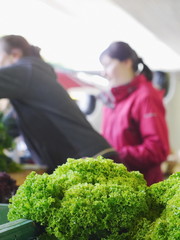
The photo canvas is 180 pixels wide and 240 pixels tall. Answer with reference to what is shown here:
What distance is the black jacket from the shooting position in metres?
2.10

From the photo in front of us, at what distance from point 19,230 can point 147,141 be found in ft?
5.81

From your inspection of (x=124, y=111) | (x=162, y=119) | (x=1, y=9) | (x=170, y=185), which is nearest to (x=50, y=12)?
(x=1, y=9)

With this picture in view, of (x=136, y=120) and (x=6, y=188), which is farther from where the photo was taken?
(x=136, y=120)

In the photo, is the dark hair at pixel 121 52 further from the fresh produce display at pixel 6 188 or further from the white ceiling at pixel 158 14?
the white ceiling at pixel 158 14

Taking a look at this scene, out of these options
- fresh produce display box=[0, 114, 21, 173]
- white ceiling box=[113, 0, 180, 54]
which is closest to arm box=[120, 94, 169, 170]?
fresh produce display box=[0, 114, 21, 173]

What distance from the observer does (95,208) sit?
862 millimetres

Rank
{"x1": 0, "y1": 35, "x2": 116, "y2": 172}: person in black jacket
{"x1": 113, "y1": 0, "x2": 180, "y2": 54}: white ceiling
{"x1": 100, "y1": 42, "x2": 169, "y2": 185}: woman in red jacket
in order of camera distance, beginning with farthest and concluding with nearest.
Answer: {"x1": 113, "y1": 0, "x2": 180, "y2": 54}: white ceiling, {"x1": 100, "y1": 42, "x2": 169, "y2": 185}: woman in red jacket, {"x1": 0, "y1": 35, "x2": 116, "y2": 172}: person in black jacket

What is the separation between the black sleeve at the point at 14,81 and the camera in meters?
2.01

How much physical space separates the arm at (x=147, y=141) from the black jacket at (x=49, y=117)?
1.10 ft

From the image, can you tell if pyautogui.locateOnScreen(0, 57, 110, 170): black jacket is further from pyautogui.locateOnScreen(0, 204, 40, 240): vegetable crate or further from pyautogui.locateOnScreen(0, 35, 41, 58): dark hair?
pyautogui.locateOnScreen(0, 204, 40, 240): vegetable crate

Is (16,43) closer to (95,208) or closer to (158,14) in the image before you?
(95,208)

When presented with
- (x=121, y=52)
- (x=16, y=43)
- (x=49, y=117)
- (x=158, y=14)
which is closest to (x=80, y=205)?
(x=16, y=43)

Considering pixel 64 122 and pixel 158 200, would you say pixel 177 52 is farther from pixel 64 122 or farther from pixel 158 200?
pixel 158 200

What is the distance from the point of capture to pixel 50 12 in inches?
114
